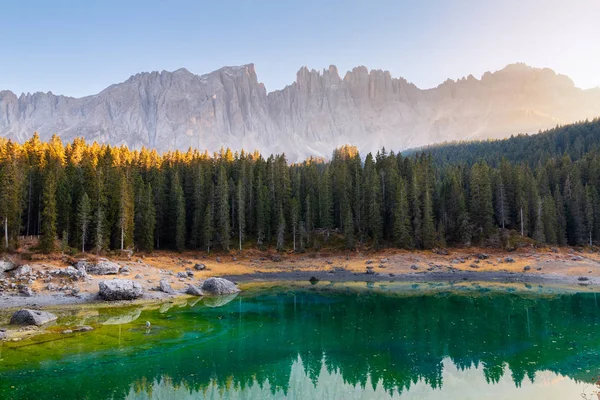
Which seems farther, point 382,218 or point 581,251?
point 382,218

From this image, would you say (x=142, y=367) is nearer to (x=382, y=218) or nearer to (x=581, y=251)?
(x=382, y=218)

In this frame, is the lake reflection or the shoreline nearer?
the lake reflection

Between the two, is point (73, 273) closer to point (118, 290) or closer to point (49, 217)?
point (118, 290)

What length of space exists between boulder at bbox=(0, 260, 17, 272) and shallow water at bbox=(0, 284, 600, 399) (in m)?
17.7

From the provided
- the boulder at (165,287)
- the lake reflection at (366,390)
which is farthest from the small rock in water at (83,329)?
the boulder at (165,287)

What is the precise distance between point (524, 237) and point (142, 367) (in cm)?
7850

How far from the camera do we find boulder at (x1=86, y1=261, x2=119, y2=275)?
50531 mm

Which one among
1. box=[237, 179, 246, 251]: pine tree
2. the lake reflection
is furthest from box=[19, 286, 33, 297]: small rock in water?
box=[237, 179, 246, 251]: pine tree

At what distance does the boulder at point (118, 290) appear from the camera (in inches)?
1679

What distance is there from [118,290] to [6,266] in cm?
1730

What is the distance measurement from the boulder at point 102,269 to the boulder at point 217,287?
1211 centimetres

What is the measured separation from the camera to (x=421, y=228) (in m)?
78.9

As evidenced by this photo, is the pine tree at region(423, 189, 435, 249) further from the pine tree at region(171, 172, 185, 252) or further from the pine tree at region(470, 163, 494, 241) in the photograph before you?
the pine tree at region(171, 172, 185, 252)

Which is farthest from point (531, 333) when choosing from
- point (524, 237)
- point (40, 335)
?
point (524, 237)
